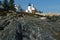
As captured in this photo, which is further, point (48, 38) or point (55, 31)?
point (55, 31)

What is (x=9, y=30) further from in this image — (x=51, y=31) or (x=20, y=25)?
(x=51, y=31)

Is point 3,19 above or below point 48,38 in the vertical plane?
above

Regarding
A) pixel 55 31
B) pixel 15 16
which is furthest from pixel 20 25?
pixel 55 31

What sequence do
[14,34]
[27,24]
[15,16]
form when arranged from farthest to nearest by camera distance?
[15,16]
[27,24]
[14,34]

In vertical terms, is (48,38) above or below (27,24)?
below

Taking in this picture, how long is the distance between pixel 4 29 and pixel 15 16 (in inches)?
63.8

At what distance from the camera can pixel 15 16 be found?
12.8 metres

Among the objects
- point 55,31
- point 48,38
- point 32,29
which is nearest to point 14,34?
point 32,29

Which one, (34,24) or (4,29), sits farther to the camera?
(34,24)

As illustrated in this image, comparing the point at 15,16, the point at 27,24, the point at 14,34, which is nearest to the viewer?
the point at 14,34

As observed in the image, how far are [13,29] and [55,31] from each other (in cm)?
296

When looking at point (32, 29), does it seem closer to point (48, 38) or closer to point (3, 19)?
point (48, 38)

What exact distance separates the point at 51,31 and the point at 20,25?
1859 mm

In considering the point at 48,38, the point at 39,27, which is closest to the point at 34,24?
the point at 39,27
